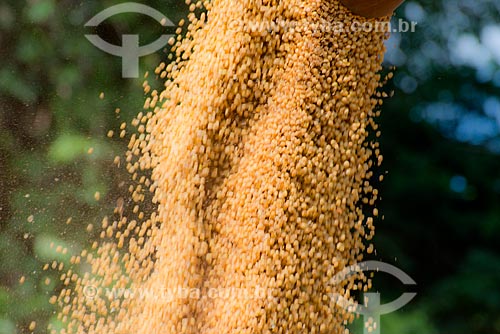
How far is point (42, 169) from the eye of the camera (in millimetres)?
2123

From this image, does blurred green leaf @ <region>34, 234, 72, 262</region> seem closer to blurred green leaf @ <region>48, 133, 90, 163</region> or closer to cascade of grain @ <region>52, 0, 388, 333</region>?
blurred green leaf @ <region>48, 133, 90, 163</region>

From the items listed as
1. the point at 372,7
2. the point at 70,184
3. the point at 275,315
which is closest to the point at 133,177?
the point at 70,184

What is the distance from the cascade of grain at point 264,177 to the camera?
1488 mm

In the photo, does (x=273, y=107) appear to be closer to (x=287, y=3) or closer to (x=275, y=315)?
(x=287, y=3)

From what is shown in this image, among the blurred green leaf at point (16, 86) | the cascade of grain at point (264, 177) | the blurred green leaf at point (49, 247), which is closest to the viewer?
the cascade of grain at point (264, 177)

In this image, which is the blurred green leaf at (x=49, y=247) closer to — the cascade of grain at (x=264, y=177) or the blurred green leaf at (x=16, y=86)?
the cascade of grain at (x=264, y=177)

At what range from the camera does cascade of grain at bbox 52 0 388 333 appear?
1.49 m

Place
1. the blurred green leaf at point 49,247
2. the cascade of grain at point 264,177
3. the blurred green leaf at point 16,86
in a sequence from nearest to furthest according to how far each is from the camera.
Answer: the cascade of grain at point 264,177, the blurred green leaf at point 49,247, the blurred green leaf at point 16,86

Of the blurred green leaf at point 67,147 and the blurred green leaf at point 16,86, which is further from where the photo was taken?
the blurred green leaf at point 16,86

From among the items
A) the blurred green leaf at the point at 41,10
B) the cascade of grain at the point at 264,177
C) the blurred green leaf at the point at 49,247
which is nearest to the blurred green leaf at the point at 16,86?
the blurred green leaf at the point at 41,10

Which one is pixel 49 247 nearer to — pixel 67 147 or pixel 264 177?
pixel 67 147

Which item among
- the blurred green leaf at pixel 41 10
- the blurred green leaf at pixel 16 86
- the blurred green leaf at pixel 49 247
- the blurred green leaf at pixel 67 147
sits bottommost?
the blurred green leaf at pixel 49 247

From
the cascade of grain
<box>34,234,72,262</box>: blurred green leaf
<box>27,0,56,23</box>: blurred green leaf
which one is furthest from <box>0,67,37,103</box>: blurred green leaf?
the cascade of grain

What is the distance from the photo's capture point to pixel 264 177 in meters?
1.52
